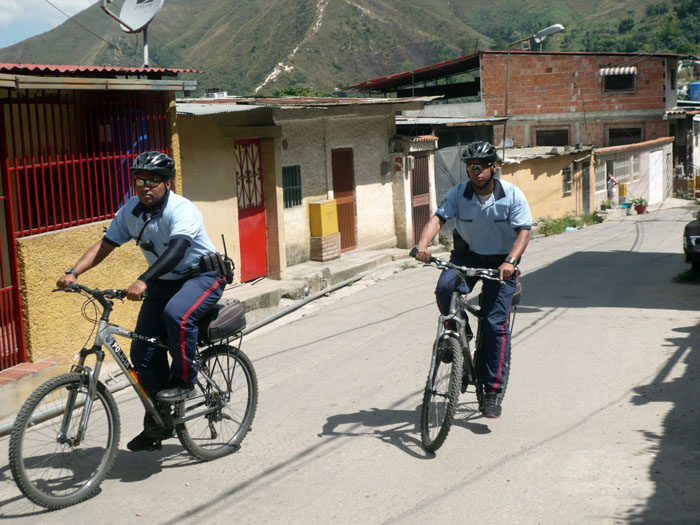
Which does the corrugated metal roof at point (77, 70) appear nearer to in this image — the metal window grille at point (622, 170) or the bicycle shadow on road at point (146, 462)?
the bicycle shadow on road at point (146, 462)

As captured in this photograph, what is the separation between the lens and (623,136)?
134 ft

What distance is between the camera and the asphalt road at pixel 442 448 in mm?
4648

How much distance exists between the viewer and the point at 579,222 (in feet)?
94.5

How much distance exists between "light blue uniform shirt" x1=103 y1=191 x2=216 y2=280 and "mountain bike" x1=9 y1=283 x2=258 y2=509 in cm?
39

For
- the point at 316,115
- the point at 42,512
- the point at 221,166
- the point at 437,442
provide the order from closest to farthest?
the point at 42,512 → the point at 437,442 → the point at 221,166 → the point at 316,115

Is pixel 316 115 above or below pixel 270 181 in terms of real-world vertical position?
above

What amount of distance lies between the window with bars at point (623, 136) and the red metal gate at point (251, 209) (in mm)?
30480

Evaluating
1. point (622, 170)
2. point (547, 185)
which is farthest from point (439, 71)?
point (547, 185)

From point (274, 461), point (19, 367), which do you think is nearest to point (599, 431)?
point (274, 461)

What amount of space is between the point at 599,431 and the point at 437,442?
1211mm

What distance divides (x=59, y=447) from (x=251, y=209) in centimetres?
949

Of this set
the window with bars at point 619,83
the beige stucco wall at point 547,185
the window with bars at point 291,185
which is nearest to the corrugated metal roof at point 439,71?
the window with bars at point 619,83

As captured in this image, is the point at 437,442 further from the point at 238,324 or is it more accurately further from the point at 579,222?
the point at 579,222

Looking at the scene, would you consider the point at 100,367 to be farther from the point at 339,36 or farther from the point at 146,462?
the point at 339,36
